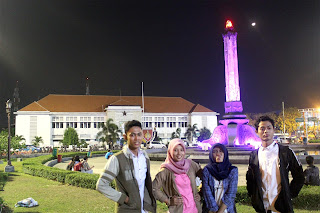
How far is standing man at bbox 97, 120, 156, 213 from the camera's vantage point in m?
3.47

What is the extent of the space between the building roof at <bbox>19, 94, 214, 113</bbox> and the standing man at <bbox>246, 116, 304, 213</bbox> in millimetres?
51763

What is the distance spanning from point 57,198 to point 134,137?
579cm

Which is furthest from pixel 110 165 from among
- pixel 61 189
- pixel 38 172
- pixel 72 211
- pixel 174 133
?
pixel 174 133

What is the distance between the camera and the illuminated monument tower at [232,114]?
69.5 feet

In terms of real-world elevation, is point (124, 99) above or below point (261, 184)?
above

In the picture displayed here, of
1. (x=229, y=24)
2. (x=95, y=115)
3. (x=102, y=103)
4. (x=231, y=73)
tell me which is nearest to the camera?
(x=231, y=73)

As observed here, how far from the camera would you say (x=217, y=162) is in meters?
4.07

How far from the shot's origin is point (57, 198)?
845 cm

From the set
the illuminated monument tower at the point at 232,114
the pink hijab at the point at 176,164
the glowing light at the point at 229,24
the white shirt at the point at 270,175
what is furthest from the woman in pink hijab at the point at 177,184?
the glowing light at the point at 229,24

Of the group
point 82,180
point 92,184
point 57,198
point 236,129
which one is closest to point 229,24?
point 236,129

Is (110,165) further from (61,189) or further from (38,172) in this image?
(38,172)

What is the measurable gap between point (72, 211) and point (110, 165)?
13.5ft

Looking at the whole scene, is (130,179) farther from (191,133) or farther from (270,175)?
(191,133)

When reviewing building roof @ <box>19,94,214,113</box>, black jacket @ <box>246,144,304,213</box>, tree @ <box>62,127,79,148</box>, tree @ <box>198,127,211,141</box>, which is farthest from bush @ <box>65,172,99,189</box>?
building roof @ <box>19,94,214,113</box>
